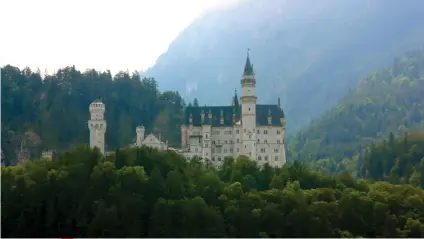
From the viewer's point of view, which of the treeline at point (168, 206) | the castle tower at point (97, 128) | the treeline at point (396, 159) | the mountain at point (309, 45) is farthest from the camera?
the mountain at point (309, 45)

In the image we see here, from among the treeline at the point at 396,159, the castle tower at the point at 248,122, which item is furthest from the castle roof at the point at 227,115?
the treeline at the point at 396,159

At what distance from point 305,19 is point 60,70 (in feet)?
377

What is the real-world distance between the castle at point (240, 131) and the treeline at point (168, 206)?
24.0m

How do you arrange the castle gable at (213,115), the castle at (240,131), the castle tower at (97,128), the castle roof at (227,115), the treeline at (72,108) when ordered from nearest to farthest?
the castle at (240,131) < the castle roof at (227,115) < the castle gable at (213,115) < the castle tower at (97,128) < the treeline at (72,108)

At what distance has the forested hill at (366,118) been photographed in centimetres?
13888

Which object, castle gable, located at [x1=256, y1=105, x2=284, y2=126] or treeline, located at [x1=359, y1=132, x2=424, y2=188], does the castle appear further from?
treeline, located at [x1=359, y1=132, x2=424, y2=188]

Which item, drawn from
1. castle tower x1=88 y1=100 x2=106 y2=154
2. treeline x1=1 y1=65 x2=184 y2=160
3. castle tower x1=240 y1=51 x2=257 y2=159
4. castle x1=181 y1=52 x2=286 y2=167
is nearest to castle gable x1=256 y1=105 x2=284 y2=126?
castle x1=181 y1=52 x2=286 y2=167

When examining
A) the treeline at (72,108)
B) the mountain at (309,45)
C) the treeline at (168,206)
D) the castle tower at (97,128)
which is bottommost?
the treeline at (168,206)

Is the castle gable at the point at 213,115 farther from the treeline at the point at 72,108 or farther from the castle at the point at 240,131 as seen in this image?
the treeline at the point at 72,108

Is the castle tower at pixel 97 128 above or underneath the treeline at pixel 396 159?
above

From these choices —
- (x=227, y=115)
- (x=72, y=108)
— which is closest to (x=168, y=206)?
(x=227, y=115)

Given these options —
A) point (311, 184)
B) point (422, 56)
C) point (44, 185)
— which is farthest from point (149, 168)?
point (422, 56)

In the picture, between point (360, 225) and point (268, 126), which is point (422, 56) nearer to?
point (268, 126)

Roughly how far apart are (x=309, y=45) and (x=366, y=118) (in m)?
51.1
